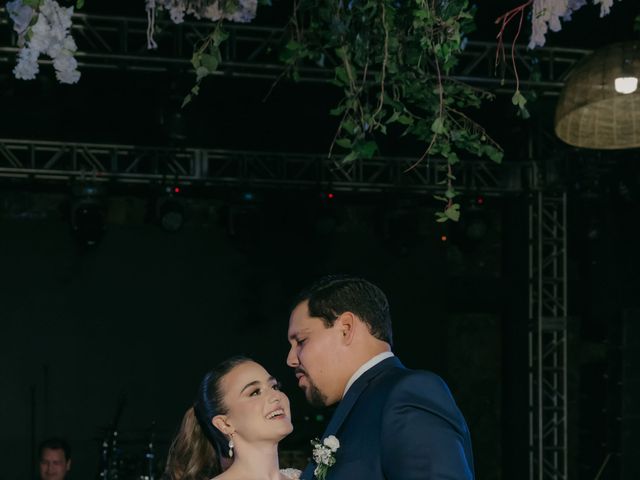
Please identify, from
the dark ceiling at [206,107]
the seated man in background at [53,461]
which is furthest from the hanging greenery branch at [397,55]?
the dark ceiling at [206,107]

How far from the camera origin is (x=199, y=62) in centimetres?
236

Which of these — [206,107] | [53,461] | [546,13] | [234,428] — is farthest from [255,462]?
[206,107]

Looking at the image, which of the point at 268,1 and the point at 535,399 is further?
the point at 535,399

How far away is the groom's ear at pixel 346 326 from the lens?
8.13 feet

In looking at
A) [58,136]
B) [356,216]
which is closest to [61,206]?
[58,136]

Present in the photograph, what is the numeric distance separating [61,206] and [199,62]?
908cm

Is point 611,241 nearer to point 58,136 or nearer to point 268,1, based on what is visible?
point 58,136

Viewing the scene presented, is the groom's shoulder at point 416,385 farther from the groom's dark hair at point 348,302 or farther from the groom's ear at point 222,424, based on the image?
the groom's ear at point 222,424

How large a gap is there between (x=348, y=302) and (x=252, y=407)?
791 mm

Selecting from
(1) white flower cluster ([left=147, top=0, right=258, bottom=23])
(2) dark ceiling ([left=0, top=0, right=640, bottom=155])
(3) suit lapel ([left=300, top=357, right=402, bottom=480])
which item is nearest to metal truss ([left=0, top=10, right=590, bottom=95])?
(2) dark ceiling ([left=0, top=0, right=640, bottom=155])

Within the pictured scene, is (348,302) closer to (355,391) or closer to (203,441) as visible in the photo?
(355,391)

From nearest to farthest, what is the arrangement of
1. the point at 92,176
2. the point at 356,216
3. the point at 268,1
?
the point at 268,1
the point at 92,176
the point at 356,216

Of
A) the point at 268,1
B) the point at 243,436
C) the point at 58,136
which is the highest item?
the point at 58,136

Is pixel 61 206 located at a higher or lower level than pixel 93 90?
lower
